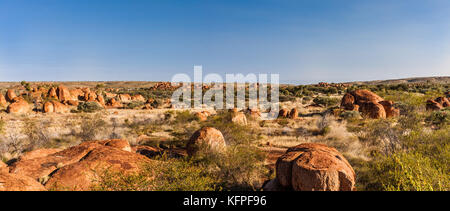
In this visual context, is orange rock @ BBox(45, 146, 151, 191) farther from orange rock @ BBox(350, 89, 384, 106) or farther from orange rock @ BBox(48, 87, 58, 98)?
orange rock @ BBox(48, 87, 58, 98)

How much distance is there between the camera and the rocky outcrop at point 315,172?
4719 millimetres

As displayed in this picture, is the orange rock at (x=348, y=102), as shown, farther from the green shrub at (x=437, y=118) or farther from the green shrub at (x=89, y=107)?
the green shrub at (x=89, y=107)

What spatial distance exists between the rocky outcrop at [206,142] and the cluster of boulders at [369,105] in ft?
47.2

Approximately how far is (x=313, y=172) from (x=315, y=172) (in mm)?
40

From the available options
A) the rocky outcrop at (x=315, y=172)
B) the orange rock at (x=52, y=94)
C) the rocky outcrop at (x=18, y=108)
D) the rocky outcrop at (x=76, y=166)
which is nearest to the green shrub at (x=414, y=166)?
the rocky outcrop at (x=315, y=172)

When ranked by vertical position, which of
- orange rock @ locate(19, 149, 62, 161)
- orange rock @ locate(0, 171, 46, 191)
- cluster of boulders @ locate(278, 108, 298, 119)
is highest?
orange rock @ locate(0, 171, 46, 191)

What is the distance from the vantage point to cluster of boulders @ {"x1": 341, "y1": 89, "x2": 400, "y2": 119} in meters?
17.1

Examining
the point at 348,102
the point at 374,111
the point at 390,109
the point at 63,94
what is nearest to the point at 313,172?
the point at 374,111

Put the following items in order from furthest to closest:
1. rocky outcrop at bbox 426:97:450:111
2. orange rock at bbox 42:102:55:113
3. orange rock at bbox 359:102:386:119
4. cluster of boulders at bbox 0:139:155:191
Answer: orange rock at bbox 42:102:55:113, rocky outcrop at bbox 426:97:450:111, orange rock at bbox 359:102:386:119, cluster of boulders at bbox 0:139:155:191

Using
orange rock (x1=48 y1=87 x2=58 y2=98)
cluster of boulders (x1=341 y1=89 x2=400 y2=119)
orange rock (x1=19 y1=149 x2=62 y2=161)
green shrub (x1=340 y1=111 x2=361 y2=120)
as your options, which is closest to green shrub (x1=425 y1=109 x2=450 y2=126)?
cluster of boulders (x1=341 y1=89 x2=400 y2=119)

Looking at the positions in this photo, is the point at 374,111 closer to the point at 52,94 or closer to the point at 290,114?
the point at 290,114

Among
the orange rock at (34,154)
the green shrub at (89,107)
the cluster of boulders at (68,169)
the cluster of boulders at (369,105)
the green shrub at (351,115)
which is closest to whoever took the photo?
the cluster of boulders at (68,169)

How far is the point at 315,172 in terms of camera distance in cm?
475
